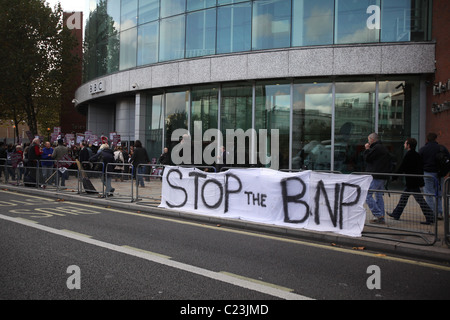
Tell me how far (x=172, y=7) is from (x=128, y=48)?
4.09 m

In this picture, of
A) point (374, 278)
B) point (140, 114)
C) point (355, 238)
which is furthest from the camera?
point (140, 114)

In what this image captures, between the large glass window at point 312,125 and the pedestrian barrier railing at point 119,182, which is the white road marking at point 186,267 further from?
the large glass window at point 312,125

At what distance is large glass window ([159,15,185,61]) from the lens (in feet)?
64.8

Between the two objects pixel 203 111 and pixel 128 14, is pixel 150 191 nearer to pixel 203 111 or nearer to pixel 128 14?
pixel 203 111

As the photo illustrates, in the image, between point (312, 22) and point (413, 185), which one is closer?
point (413, 185)

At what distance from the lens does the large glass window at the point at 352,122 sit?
1556 centimetres

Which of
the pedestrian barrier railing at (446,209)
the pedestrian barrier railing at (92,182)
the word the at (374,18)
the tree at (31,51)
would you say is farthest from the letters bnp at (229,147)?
the tree at (31,51)

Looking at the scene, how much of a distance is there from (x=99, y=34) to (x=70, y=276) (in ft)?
81.1

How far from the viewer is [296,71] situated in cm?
1620

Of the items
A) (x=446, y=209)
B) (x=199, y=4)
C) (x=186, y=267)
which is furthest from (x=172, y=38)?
(x=186, y=267)

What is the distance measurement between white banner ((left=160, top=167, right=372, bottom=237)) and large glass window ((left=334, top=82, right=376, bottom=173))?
27.6ft

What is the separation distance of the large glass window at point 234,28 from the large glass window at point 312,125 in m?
3.46

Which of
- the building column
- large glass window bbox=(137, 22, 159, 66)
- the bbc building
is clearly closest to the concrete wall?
the bbc building
